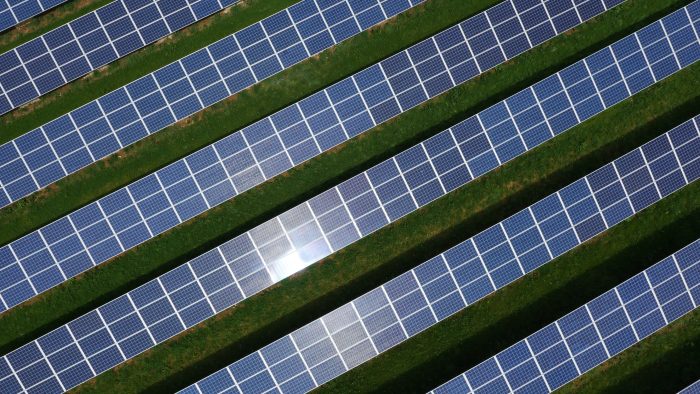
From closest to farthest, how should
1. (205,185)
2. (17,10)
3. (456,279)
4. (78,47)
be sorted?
1. (456,279)
2. (205,185)
3. (78,47)
4. (17,10)

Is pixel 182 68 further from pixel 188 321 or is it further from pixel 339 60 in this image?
pixel 188 321

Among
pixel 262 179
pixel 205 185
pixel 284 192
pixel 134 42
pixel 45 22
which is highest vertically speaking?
pixel 45 22

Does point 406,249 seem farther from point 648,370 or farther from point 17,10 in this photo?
point 17,10

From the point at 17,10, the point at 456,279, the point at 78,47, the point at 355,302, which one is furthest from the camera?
the point at 17,10

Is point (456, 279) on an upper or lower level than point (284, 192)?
lower

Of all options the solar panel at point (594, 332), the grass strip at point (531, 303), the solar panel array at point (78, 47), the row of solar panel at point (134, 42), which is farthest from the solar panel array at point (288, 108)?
the solar panel at point (594, 332)

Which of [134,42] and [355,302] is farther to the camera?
[134,42]

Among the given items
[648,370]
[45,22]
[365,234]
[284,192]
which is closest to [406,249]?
[365,234]

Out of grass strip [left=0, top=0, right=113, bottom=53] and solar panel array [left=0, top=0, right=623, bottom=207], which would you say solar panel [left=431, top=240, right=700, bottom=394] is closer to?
solar panel array [left=0, top=0, right=623, bottom=207]
